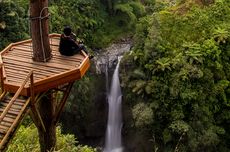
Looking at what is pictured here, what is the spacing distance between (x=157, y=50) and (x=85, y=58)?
11526mm

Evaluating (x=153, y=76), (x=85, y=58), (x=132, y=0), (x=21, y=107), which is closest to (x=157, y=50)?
(x=153, y=76)

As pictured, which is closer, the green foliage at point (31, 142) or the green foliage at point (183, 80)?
the green foliage at point (31, 142)

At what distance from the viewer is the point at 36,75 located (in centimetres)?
643

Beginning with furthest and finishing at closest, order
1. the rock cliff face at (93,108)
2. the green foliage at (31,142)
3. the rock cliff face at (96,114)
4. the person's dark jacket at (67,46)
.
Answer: the rock cliff face at (93,108) < the rock cliff face at (96,114) < the green foliage at (31,142) < the person's dark jacket at (67,46)

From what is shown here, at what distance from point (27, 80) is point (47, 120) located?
3.99 ft

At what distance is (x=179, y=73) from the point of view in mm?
17406

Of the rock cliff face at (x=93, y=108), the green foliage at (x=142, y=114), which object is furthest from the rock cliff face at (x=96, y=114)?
the green foliage at (x=142, y=114)

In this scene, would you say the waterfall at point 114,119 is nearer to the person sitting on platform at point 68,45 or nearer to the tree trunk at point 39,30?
the person sitting on platform at point 68,45

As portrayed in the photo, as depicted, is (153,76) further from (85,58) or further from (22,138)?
(85,58)

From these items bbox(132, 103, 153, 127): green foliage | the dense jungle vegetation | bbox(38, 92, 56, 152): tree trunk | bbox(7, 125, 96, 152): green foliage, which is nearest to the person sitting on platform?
bbox(38, 92, 56, 152): tree trunk

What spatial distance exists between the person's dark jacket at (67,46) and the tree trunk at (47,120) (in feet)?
2.64

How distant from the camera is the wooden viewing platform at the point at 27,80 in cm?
594

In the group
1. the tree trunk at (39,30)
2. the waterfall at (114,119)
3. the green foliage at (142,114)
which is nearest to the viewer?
the tree trunk at (39,30)

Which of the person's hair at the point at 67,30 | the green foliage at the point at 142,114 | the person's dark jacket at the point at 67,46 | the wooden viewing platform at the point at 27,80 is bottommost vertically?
the green foliage at the point at 142,114
